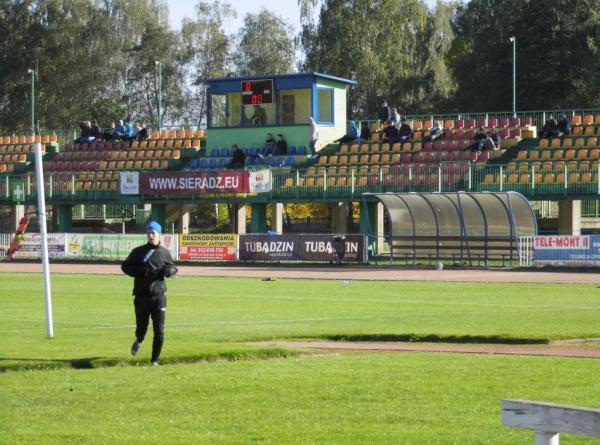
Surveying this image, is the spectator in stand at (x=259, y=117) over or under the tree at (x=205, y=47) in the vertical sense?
under

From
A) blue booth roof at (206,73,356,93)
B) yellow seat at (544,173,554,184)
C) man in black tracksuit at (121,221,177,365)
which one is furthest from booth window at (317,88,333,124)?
man in black tracksuit at (121,221,177,365)

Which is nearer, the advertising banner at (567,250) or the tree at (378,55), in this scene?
the advertising banner at (567,250)

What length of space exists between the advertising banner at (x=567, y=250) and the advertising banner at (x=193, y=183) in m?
16.6

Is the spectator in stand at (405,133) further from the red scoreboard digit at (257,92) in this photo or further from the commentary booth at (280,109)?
the red scoreboard digit at (257,92)

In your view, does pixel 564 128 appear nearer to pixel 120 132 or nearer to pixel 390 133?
pixel 390 133

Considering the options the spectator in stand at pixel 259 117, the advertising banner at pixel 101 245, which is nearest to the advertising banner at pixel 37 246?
the advertising banner at pixel 101 245

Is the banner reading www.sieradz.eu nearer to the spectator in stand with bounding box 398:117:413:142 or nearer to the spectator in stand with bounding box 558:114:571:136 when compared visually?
the spectator in stand with bounding box 398:117:413:142

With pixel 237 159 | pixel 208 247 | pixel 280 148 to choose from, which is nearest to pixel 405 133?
pixel 280 148

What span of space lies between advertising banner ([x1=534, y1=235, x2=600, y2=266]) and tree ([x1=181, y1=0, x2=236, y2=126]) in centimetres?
6022

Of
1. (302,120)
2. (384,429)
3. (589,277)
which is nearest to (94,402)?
(384,429)

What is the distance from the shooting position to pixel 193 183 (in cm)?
5991

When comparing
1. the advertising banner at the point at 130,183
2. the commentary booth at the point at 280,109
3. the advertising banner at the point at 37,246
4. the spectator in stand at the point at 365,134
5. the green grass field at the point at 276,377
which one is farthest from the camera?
the commentary booth at the point at 280,109

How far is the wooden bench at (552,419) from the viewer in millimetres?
6770

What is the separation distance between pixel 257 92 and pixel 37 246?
1430cm
